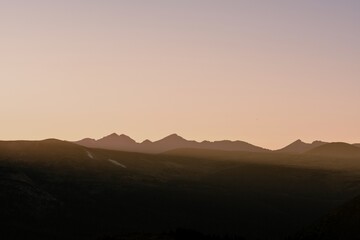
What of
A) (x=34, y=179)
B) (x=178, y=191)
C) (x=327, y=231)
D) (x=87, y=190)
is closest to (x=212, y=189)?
(x=178, y=191)

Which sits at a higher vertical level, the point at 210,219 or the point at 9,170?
the point at 9,170

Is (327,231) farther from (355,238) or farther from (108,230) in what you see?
(108,230)

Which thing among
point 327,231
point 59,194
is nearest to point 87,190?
point 59,194

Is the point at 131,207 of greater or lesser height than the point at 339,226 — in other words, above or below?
below

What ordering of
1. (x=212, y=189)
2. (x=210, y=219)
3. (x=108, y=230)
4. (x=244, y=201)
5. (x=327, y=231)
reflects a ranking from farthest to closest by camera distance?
1. (x=212, y=189)
2. (x=244, y=201)
3. (x=210, y=219)
4. (x=108, y=230)
5. (x=327, y=231)

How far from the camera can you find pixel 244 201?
6845 inches

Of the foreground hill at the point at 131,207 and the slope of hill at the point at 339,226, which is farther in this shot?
the foreground hill at the point at 131,207

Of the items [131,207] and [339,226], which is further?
[131,207]

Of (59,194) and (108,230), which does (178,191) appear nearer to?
(59,194)

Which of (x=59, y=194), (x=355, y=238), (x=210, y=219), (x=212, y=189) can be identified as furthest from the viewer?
(x=212, y=189)

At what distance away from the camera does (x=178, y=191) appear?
594 ft

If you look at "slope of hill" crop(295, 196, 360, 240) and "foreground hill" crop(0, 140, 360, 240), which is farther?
"foreground hill" crop(0, 140, 360, 240)

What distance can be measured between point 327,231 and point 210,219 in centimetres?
6951

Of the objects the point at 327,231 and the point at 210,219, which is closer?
the point at 327,231
